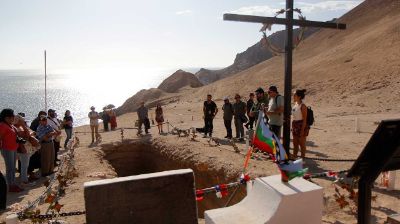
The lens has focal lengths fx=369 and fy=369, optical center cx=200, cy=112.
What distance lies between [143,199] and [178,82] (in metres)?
50.4

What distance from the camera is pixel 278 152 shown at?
203 inches

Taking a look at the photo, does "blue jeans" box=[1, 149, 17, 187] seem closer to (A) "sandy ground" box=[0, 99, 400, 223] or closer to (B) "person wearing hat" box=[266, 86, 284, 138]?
(A) "sandy ground" box=[0, 99, 400, 223]

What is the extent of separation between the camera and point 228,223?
502 cm

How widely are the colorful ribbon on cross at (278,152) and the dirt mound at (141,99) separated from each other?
3947cm

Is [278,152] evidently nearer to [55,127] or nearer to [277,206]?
[277,206]

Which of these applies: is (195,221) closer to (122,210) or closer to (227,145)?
(122,210)

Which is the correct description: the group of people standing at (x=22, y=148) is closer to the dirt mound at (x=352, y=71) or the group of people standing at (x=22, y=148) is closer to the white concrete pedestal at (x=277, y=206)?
the white concrete pedestal at (x=277, y=206)

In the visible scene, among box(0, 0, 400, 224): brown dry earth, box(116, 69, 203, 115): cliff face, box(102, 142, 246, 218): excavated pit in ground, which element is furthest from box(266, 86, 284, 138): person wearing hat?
box(116, 69, 203, 115): cliff face

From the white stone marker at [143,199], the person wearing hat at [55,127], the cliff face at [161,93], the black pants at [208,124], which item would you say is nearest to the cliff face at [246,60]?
the cliff face at [161,93]

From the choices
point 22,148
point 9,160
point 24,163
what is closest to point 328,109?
point 24,163

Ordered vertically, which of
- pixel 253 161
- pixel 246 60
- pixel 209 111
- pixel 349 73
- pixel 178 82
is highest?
pixel 246 60

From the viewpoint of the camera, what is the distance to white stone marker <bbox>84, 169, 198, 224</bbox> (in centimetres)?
511

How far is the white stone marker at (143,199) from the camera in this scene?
511cm

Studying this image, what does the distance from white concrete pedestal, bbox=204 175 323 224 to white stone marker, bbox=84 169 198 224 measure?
1.61 feet
